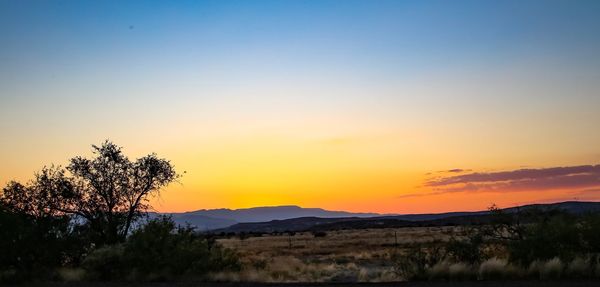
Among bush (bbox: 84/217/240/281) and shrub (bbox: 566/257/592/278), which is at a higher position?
bush (bbox: 84/217/240/281)

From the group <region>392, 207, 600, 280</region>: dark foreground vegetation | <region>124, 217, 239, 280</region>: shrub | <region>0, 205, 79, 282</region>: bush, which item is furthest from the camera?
<region>0, 205, 79, 282</region>: bush

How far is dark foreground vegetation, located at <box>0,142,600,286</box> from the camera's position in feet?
65.3

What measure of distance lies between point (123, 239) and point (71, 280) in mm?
4568

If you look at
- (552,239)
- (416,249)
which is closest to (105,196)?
(416,249)

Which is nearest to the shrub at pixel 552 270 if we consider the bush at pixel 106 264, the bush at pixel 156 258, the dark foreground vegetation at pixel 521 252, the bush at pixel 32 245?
the dark foreground vegetation at pixel 521 252

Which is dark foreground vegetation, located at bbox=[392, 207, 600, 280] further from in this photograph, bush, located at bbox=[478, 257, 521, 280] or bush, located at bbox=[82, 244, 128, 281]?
bush, located at bbox=[82, 244, 128, 281]

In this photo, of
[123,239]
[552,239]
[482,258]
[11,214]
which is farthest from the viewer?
[123,239]

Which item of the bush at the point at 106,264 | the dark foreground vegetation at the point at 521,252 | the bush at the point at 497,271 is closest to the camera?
the dark foreground vegetation at the point at 521,252

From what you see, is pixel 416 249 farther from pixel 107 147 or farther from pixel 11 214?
→ pixel 11 214

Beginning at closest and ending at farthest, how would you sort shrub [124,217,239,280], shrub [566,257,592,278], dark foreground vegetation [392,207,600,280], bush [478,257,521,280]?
1. shrub [566,257,592,278]
2. dark foreground vegetation [392,207,600,280]
3. bush [478,257,521,280]
4. shrub [124,217,239,280]

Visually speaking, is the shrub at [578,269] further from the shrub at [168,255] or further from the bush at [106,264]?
the bush at [106,264]

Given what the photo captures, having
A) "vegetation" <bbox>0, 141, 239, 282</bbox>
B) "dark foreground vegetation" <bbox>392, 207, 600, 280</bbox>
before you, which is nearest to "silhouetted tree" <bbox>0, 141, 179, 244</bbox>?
"vegetation" <bbox>0, 141, 239, 282</bbox>

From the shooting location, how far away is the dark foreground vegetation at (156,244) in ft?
65.3

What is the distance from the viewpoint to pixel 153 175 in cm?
2805
